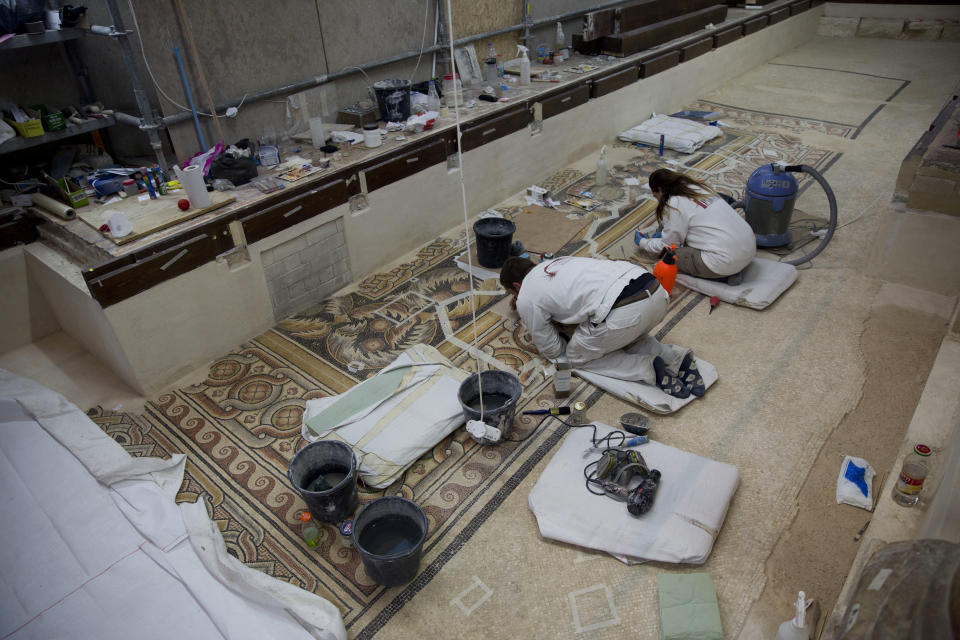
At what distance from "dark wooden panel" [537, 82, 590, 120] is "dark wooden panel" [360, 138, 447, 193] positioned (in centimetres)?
142

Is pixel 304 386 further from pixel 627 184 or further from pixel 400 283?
pixel 627 184

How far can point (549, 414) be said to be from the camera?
342 cm

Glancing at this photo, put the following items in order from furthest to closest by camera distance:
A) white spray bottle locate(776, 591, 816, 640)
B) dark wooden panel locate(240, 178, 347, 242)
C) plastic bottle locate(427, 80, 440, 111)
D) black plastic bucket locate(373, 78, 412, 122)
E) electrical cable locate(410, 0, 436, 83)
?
electrical cable locate(410, 0, 436, 83), plastic bottle locate(427, 80, 440, 111), black plastic bucket locate(373, 78, 412, 122), dark wooden panel locate(240, 178, 347, 242), white spray bottle locate(776, 591, 816, 640)

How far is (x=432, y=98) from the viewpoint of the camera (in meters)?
5.45

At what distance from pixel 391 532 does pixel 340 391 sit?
3.67 feet

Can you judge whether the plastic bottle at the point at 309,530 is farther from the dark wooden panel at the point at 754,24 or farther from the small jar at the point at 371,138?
the dark wooden panel at the point at 754,24

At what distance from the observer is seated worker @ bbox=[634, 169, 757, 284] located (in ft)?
13.9

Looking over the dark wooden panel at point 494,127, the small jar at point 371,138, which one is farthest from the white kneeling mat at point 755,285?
the small jar at point 371,138

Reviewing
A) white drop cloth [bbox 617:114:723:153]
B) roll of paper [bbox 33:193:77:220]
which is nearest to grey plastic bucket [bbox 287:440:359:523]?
roll of paper [bbox 33:193:77:220]

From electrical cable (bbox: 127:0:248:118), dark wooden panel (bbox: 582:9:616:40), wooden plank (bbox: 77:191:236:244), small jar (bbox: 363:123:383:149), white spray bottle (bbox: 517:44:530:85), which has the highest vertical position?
electrical cable (bbox: 127:0:248:118)

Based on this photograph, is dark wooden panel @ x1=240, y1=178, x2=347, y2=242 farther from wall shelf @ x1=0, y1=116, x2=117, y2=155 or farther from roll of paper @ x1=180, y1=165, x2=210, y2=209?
wall shelf @ x1=0, y1=116, x2=117, y2=155

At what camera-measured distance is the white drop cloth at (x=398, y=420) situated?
10.2ft

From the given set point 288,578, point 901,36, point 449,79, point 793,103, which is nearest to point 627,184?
point 449,79

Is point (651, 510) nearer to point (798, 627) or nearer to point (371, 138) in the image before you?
point (798, 627)
